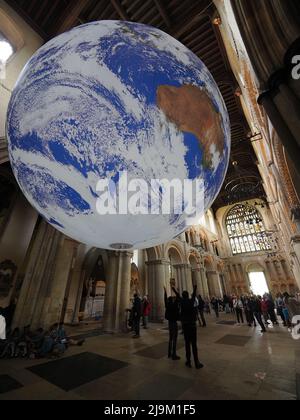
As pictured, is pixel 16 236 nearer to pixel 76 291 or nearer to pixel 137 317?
pixel 76 291

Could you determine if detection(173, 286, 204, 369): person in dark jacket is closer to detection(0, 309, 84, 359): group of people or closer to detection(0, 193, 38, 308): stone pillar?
detection(0, 309, 84, 359): group of people

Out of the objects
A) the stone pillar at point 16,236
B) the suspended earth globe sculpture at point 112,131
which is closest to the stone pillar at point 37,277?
the stone pillar at point 16,236

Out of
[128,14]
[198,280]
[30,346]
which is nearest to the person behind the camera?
[30,346]

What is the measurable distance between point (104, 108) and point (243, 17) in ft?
12.1

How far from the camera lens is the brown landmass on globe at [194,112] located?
3.17ft

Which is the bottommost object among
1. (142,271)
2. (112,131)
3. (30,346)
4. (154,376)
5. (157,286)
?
(154,376)

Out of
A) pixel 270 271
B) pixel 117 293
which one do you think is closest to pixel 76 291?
pixel 117 293

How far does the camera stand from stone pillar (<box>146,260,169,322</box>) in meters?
10.2

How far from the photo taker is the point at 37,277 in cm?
537

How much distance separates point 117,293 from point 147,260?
4.14m

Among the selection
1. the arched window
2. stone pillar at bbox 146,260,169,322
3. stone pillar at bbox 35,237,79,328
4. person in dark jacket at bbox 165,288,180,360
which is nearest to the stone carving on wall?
stone pillar at bbox 35,237,79,328

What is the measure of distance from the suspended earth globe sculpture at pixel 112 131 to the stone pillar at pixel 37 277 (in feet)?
17.1

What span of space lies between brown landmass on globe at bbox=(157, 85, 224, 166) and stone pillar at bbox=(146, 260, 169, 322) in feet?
34.1

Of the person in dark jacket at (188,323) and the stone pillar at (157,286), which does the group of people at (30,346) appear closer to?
the person in dark jacket at (188,323)
